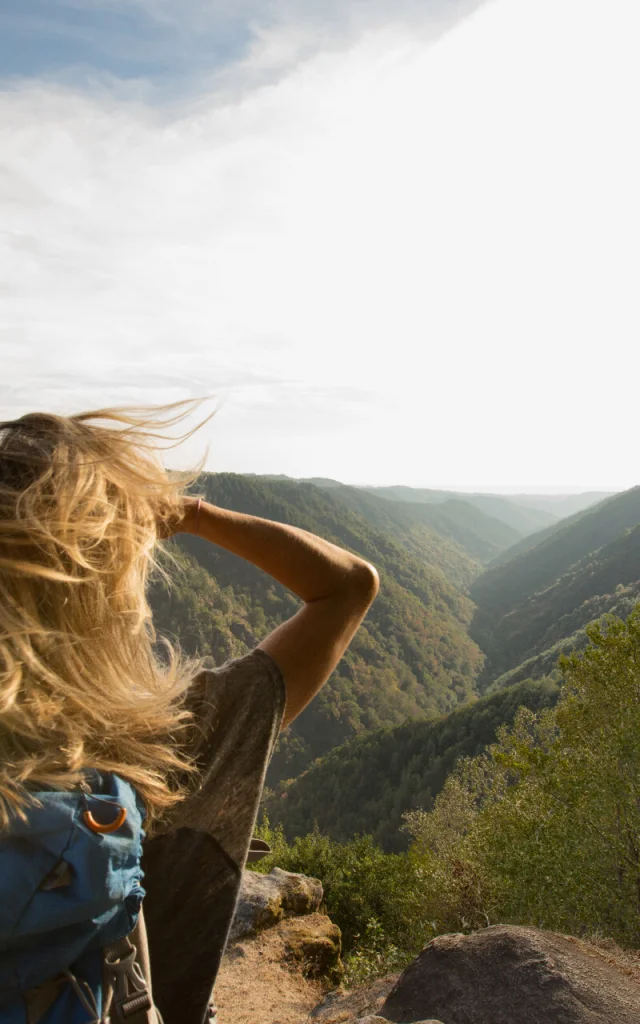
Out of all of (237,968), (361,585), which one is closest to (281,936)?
(237,968)

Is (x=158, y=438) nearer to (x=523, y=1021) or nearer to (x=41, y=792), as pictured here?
(x=41, y=792)

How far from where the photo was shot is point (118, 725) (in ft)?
3.53

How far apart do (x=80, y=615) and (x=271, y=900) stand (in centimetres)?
1002

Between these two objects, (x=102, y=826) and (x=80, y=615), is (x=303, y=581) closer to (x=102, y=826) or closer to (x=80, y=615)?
(x=80, y=615)

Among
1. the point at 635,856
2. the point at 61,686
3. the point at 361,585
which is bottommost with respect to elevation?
the point at 635,856

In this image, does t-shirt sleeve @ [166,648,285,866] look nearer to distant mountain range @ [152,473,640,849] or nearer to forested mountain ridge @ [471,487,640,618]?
distant mountain range @ [152,473,640,849]

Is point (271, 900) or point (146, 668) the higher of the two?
point (146, 668)

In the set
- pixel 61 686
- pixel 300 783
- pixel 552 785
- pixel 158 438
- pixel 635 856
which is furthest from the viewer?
pixel 300 783

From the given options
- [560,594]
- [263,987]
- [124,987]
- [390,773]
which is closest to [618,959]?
[263,987]

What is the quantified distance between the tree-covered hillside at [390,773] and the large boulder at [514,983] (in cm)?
6228

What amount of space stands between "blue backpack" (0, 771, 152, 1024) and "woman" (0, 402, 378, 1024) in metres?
0.05

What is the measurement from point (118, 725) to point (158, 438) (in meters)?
0.56

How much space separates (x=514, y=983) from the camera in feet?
13.3

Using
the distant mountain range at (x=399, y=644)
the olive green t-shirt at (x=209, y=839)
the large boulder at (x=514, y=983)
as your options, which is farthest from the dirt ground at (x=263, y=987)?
the distant mountain range at (x=399, y=644)
